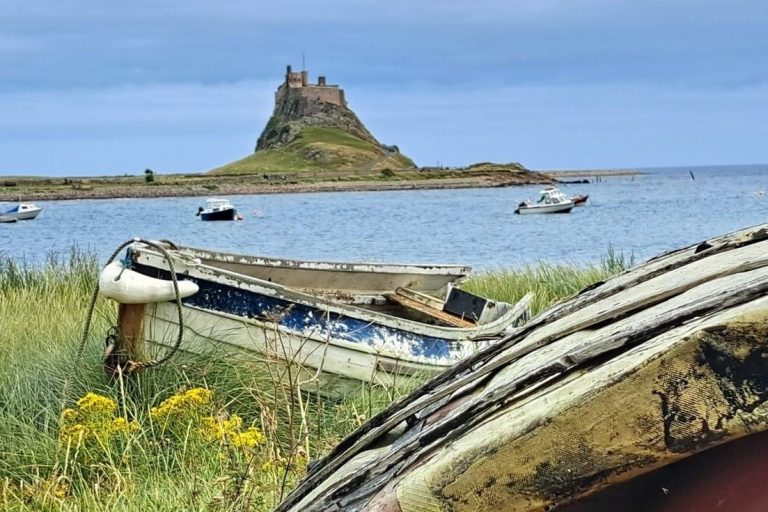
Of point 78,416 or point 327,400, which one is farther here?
point 327,400

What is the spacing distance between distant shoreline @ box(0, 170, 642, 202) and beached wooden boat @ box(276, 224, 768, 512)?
300 feet

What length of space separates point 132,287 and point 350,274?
11.4ft

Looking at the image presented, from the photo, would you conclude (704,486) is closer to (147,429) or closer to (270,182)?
(147,429)

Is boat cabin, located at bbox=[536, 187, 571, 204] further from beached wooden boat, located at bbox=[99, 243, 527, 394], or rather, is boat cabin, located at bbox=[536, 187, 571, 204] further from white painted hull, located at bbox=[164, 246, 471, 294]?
beached wooden boat, located at bbox=[99, 243, 527, 394]

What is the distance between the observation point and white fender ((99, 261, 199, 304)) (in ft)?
20.8

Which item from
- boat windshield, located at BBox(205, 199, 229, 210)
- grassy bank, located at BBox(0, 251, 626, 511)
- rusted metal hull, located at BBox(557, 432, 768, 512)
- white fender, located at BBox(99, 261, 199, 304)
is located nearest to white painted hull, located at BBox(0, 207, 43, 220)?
boat windshield, located at BBox(205, 199, 229, 210)

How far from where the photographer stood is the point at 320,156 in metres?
127

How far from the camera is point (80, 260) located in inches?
513

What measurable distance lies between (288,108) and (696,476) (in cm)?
14478

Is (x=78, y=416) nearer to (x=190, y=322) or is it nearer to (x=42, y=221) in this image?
(x=190, y=322)

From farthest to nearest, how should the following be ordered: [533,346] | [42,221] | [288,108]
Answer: [288,108], [42,221], [533,346]

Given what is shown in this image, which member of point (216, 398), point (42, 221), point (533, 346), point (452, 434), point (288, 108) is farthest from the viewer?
point (288, 108)

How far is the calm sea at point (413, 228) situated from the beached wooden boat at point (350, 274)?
14234 millimetres

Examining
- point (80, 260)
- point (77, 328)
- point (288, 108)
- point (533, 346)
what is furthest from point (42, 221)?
point (288, 108)
